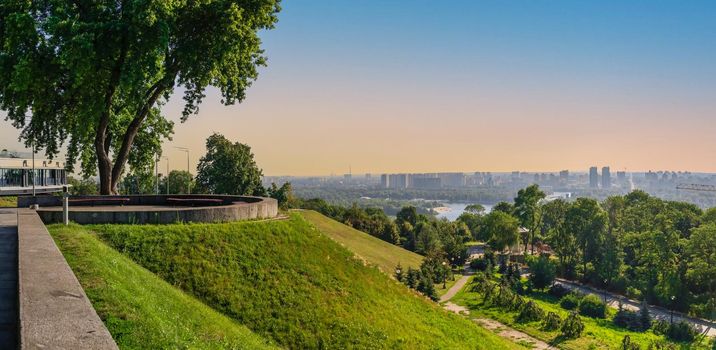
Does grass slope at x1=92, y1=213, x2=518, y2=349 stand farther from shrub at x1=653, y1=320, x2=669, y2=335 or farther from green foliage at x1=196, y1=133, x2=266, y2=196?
green foliage at x1=196, y1=133, x2=266, y2=196

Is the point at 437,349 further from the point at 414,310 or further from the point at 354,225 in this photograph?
the point at 354,225

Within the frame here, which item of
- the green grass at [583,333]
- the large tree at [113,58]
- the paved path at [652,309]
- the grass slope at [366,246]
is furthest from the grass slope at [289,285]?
the paved path at [652,309]

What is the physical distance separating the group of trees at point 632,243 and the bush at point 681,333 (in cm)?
1106

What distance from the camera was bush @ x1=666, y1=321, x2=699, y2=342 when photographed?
48.6m

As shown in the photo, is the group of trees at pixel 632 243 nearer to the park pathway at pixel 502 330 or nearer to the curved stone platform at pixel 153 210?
the park pathway at pixel 502 330

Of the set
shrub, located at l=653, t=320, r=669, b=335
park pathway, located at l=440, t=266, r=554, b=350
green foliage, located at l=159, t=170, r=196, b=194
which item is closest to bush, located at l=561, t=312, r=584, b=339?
park pathway, located at l=440, t=266, r=554, b=350

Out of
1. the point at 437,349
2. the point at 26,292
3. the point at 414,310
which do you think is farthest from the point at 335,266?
the point at 26,292

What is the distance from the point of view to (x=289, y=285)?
722 inches

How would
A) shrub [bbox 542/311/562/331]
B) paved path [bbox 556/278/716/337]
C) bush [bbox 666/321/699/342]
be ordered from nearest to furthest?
1. shrub [bbox 542/311/562/331]
2. bush [bbox 666/321/699/342]
3. paved path [bbox 556/278/716/337]

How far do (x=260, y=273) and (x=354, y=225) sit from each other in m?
77.8

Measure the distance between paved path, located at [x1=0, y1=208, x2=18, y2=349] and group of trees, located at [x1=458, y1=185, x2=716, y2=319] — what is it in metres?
65.7

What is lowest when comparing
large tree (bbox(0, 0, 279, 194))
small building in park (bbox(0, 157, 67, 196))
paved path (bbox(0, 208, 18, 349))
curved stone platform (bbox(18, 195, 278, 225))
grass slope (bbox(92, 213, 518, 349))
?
grass slope (bbox(92, 213, 518, 349))

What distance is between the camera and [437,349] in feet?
62.1

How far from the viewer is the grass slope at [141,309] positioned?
305 inches
